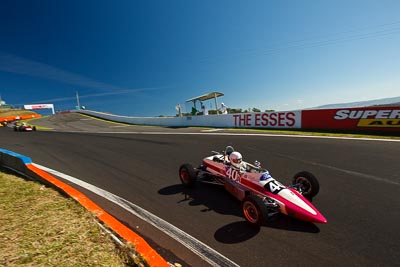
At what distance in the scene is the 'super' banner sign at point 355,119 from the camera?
1094 cm

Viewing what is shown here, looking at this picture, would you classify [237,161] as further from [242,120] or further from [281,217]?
[242,120]

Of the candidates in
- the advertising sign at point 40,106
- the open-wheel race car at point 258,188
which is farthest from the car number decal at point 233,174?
the advertising sign at point 40,106

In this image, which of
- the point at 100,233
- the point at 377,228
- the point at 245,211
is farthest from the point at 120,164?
the point at 377,228

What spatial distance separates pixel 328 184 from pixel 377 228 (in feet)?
5.87

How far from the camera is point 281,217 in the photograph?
3910 millimetres

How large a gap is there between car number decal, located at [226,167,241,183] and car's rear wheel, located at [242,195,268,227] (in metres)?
0.85

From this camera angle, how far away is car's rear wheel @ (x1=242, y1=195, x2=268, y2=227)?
11.2 feet

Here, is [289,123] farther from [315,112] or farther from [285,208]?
[285,208]

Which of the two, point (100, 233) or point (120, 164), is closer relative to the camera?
point (100, 233)

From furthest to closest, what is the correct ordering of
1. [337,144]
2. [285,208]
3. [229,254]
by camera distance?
[337,144], [285,208], [229,254]

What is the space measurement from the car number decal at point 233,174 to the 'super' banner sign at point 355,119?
1069cm

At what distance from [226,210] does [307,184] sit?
1728 mm

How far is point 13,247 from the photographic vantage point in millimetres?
2836

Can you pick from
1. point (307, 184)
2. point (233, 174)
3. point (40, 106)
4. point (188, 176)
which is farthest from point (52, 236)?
point (40, 106)
